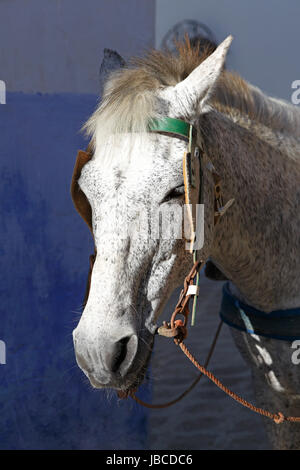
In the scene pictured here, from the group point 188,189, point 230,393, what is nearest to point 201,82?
point 188,189

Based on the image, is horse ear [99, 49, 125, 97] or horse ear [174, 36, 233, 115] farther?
horse ear [99, 49, 125, 97]

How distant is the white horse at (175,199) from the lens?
147 cm

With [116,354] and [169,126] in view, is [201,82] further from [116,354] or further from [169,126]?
[116,354]

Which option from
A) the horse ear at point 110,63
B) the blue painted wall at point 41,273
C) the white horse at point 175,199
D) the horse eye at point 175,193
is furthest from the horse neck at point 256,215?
the blue painted wall at point 41,273

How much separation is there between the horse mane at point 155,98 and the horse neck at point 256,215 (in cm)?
11

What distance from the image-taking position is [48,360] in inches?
110

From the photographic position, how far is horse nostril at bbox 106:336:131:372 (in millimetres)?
1426

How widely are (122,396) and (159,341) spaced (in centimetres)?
305

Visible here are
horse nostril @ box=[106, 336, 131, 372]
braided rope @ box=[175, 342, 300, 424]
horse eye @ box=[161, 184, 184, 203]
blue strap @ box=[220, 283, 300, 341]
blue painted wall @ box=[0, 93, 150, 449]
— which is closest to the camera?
horse nostril @ box=[106, 336, 131, 372]

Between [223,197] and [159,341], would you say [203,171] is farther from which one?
[159,341]

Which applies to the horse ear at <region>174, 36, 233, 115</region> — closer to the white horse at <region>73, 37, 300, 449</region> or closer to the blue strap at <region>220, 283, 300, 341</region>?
the white horse at <region>73, 37, 300, 449</region>

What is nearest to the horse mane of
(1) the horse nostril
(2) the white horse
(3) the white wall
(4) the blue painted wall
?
(2) the white horse

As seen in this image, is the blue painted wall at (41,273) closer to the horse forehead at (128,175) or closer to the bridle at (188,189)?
the bridle at (188,189)

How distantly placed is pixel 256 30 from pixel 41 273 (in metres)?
4.78
